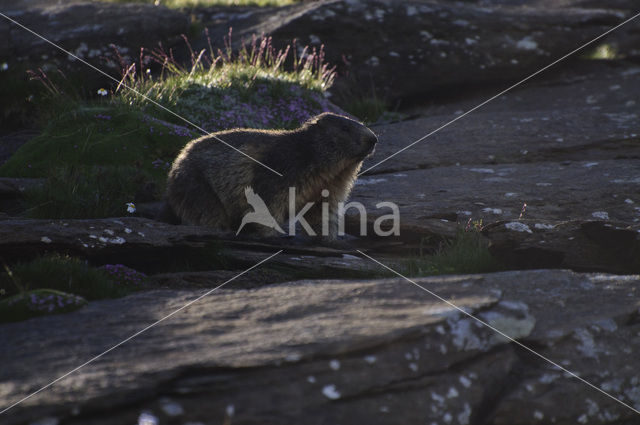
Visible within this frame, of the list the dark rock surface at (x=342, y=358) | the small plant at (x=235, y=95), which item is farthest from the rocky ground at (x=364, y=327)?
the small plant at (x=235, y=95)

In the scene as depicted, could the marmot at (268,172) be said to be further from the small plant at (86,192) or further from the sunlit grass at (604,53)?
the sunlit grass at (604,53)

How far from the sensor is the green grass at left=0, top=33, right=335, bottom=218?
9.86 meters

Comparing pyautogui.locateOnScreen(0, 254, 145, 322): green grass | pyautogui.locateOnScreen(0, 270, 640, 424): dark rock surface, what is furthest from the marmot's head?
pyautogui.locateOnScreen(0, 270, 640, 424): dark rock surface

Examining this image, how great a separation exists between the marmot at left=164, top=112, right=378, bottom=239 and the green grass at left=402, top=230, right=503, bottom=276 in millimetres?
2003

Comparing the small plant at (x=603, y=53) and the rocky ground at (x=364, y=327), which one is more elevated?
the small plant at (x=603, y=53)

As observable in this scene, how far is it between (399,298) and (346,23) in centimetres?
1488

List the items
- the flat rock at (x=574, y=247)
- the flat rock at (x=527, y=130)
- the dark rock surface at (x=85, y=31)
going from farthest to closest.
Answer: the dark rock surface at (x=85, y=31) < the flat rock at (x=527, y=130) < the flat rock at (x=574, y=247)

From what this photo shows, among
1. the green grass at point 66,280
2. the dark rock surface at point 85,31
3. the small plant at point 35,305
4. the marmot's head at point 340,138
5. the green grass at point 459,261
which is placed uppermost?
the dark rock surface at point 85,31

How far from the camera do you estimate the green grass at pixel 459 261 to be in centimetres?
735

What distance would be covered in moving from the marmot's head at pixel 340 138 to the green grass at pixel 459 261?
2168 millimetres

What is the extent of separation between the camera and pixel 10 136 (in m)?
14.2

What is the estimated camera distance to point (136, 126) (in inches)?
476

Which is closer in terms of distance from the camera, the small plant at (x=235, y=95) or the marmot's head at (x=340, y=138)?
the marmot's head at (x=340, y=138)

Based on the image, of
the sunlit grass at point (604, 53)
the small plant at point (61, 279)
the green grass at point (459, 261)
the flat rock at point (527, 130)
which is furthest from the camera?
the sunlit grass at point (604, 53)
